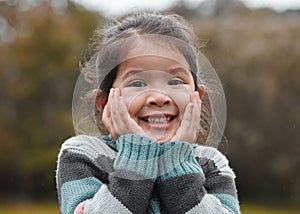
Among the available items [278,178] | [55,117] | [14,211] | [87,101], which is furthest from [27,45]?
[87,101]

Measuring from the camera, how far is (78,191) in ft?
8.54

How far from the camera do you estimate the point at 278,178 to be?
2359 cm

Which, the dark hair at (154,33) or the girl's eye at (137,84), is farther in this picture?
the dark hair at (154,33)

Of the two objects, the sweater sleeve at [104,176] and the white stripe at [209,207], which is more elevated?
the sweater sleeve at [104,176]

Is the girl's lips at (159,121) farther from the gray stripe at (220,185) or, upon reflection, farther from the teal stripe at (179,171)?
the gray stripe at (220,185)

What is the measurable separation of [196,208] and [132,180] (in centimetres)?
22

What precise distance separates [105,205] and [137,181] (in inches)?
5.0

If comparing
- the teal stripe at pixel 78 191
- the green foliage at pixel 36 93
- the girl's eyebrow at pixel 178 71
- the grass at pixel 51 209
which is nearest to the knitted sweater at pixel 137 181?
the teal stripe at pixel 78 191

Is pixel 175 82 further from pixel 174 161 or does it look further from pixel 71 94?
pixel 71 94

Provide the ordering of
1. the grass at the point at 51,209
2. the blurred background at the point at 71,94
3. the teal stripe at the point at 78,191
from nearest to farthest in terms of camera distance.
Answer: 1. the teal stripe at the point at 78,191
2. the grass at the point at 51,209
3. the blurred background at the point at 71,94

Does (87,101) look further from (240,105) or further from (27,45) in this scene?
(27,45)

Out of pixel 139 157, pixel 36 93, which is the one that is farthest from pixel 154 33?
pixel 36 93

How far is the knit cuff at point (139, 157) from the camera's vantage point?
2504 mm

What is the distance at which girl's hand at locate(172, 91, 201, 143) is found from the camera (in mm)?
2533
